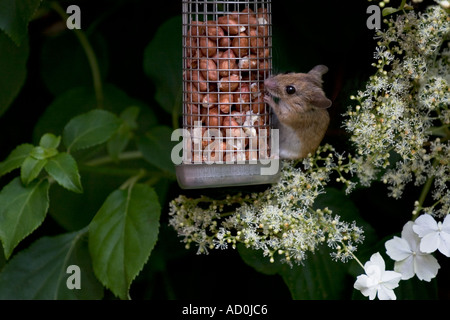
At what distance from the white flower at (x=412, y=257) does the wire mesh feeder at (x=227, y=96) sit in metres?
0.33

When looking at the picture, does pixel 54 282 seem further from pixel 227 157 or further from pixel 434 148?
pixel 434 148

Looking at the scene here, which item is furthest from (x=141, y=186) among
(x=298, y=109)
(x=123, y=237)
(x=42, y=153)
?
(x=298, y=109)

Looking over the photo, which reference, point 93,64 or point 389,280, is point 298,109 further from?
point 93,64

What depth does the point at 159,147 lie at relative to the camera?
1.99 m

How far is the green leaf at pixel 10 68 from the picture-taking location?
205 centimetres

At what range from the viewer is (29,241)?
2.28 metres

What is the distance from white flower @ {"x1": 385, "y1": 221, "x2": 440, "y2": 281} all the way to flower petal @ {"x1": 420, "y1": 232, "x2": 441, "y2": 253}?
56mm

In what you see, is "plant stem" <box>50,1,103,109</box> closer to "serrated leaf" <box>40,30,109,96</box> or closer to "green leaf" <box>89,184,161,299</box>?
"serrated leaf" <box>40,30,109,96</box>

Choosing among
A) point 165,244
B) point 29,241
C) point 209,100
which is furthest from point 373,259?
point 29,241

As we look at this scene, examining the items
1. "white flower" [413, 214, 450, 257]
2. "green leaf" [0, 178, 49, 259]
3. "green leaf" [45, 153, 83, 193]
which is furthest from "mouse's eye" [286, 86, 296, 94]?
"green leaf" [0, 178, 49, 259]

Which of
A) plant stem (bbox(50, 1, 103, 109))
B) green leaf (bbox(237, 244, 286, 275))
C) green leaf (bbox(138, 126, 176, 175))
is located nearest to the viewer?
green leaf (bbox(237, 244, 286, 275))

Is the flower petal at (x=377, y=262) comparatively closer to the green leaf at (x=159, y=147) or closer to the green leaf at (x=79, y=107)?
the green leaf at (x=159, y=147)

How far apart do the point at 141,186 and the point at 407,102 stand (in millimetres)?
684

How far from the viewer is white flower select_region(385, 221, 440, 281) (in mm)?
1690
